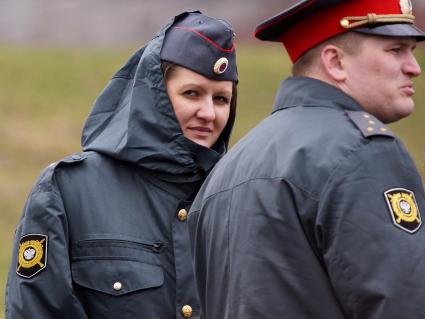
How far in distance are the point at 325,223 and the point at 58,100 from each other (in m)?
12.5

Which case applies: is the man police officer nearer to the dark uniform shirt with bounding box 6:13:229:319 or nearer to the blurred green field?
the dark uniform shirt with bounding box 6:13:229:319

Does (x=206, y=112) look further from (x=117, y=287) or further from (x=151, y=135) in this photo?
(x=117, y=287)

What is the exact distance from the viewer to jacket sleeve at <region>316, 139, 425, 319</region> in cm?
251

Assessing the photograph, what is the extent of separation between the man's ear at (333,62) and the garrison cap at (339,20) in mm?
31

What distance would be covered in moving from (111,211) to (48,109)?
1114cm

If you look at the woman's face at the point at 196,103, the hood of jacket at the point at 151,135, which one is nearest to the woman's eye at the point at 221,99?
the woman's face at the point at 196,103

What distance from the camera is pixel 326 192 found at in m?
2.56

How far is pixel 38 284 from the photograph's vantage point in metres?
3.34

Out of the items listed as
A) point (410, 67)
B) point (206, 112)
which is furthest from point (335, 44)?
point (206, 112)

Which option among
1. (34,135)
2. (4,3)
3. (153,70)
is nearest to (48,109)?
(34,135)

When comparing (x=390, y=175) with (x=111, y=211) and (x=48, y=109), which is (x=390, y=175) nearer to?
(x=111, y=211)

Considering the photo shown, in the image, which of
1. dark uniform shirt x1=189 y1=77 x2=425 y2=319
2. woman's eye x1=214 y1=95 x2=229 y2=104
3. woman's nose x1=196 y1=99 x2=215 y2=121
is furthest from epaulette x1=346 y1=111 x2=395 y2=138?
A: woman's eye x1=214 y1=95 x2=229 y2=104

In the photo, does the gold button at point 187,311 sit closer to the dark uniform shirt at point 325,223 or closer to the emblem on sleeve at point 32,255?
the emblem on sleeve at point 32,255

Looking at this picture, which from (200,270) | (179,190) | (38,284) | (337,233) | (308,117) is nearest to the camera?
(337,233)
